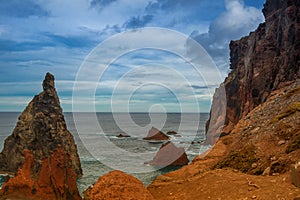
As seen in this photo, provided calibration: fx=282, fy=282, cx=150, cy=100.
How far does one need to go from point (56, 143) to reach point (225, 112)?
176 feet

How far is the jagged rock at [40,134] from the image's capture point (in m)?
49.4


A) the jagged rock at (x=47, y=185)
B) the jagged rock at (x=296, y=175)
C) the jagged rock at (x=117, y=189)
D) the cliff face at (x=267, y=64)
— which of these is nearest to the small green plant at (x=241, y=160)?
the jagged rock at (x=296, y=175)

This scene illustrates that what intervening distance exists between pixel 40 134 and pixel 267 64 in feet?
153

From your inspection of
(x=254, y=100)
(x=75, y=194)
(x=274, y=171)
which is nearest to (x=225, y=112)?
(x=254, y=100)

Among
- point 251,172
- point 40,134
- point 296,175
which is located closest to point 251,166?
point 251,172

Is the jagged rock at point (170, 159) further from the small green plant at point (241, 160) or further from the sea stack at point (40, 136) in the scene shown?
the small green plant at point (241, 160)

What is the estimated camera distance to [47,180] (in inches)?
1270

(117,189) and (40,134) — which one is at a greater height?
(117,189)

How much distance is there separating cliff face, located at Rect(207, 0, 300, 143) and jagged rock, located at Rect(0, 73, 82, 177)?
35.5 m

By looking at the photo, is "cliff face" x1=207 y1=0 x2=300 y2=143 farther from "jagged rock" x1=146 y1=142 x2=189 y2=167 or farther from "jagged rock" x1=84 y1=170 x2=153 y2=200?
"jagged rock" x1=84 y1=170 x2=153 y2=200

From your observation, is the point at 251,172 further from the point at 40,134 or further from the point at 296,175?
the point at 40,134

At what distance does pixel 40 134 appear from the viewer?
4956cm

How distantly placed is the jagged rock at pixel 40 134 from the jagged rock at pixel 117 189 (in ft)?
128

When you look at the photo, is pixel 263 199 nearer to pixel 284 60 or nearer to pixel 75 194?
pixel 75 194
